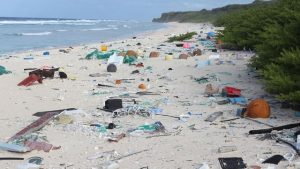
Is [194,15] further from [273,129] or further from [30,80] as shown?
[273,129]

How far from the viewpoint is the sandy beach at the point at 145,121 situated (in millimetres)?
3932

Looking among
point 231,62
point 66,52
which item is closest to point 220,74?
point 231,62

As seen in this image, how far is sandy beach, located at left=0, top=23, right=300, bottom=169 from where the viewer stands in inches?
155

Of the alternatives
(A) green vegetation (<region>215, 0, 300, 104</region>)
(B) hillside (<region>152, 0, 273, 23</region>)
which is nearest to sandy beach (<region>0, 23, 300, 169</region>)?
(A) green vegetation (<region>215, 0, 300, 104</region>)

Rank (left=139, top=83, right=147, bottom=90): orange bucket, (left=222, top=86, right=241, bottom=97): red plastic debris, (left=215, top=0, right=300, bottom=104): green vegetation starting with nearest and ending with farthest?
(left=215, top=0, right=300, bottom=104): green vegetation → (left=222, top=86, right=241, bottom=97): red plastic debris → (left=139, top=83, right=147, bottom=90): orange bucket

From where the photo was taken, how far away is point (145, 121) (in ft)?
17.2

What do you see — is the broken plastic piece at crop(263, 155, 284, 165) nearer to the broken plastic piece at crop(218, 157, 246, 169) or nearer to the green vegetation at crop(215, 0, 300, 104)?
the broken plastic piece at crop(218, 157, 246, 169)

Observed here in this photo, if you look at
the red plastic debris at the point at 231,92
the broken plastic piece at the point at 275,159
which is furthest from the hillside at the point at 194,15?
the broken plastic piece at the point at 275,159

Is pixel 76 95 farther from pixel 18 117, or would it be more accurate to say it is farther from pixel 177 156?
pixel 177 156

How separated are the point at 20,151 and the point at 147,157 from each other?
121 cm

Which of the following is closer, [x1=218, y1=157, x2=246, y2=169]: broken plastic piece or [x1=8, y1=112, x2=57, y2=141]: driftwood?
[x1=218, y1=157, x2=246, y2=169]: broken plastic piece

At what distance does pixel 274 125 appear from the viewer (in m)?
4.79

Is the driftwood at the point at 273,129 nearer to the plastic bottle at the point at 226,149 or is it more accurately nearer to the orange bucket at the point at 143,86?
the plastic bottle at the point at 226,149

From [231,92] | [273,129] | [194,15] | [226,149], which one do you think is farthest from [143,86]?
[194,15]
